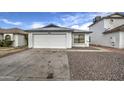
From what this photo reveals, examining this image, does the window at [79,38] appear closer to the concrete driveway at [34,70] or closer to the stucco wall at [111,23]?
the stucco wall at [111,23]

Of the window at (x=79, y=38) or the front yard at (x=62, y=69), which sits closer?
the front yard at (x=62, y=69)

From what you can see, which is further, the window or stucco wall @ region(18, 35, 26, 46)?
stucco wall @ region(18, 35, 26, 46)

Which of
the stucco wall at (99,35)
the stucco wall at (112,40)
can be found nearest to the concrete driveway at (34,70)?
the stucco wall at (112,40)

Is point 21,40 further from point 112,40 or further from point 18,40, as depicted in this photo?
point 112,40

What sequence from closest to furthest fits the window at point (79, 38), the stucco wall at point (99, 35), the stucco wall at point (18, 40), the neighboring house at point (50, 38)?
the neighboring house at point (50, 38) < the window at point (79, 38) < the stucco wall at point (18, 40) < the stucco wall at point (99, 35)

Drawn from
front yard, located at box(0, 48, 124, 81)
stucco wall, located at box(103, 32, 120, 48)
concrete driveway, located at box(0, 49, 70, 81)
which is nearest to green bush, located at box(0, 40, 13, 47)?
front yard, located at box(0, 48, 124, 81)

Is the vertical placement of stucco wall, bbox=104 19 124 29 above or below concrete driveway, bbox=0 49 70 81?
above

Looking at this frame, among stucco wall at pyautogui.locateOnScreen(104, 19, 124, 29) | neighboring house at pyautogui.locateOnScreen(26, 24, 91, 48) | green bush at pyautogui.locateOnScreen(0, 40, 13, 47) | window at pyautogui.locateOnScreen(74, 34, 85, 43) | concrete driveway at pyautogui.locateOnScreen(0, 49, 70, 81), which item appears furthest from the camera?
stucco wall at pyautogui.locateOnScreen(104, 19, 124, 29)

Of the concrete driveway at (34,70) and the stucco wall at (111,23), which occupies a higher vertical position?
the stucco wall at (111,23)

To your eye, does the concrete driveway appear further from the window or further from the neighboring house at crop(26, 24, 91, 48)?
the window
